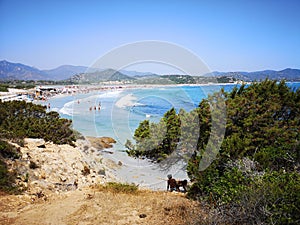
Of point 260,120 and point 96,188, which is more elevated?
point 260,120

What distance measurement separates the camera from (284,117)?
911cm

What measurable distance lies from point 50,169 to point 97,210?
461 cm

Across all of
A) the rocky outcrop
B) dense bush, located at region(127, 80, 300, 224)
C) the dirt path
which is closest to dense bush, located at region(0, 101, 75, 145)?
the rocky outcrop

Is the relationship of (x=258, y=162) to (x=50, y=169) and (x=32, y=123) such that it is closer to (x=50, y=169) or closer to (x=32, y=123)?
(x=50, y=169)

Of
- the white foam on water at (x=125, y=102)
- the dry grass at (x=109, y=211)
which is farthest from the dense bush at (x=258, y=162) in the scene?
the white foam on water at (x=125, y=102)

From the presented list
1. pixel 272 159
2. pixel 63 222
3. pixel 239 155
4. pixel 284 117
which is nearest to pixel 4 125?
pixel 63 222

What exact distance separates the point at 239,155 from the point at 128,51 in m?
4.22

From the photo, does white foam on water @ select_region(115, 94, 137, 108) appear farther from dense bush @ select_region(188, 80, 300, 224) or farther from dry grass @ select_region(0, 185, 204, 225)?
dry grass @ select_region(0, 185, 204, 225)

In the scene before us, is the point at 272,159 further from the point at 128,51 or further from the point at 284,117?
the point at 128,51

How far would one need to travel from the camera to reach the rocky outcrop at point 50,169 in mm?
7777

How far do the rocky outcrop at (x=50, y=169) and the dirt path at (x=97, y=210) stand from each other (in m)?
1.46

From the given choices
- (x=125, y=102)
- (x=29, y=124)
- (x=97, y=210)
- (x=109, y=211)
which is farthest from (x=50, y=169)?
(x=125, y=102)

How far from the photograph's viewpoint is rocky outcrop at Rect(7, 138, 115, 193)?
778 cm

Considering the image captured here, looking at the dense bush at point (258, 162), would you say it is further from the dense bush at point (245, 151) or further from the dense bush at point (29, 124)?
the dense bush at point (29, 124)
